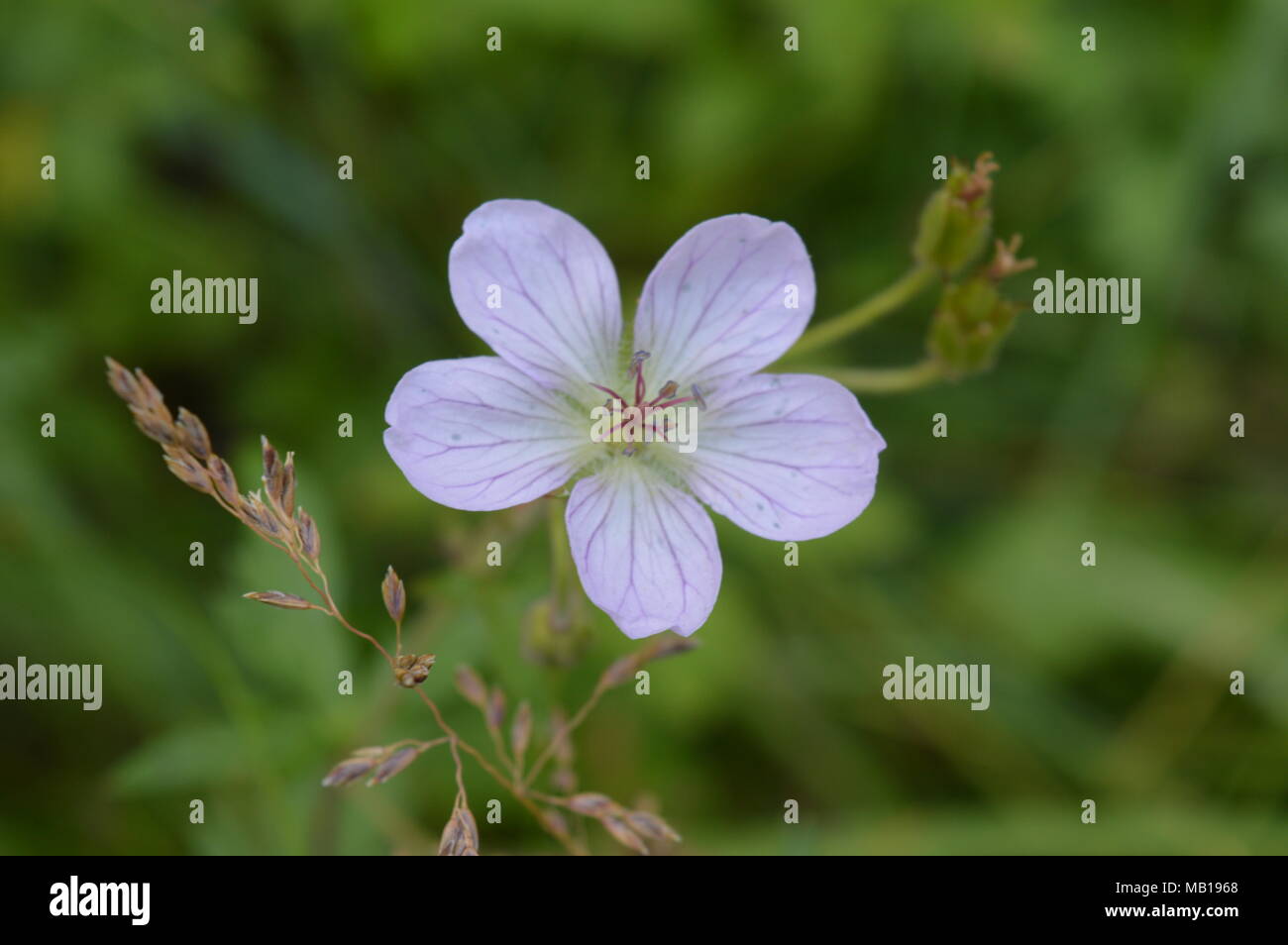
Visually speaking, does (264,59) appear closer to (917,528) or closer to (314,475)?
(314,475)

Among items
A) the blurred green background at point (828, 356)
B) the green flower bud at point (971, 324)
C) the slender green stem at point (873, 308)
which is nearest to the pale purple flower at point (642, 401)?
the slender green stem at point (873, 308)

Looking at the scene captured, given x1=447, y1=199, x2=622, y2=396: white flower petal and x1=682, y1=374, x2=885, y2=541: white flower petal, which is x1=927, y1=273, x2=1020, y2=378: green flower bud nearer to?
x1=682, y1=374, x2=885, y2=541: white flower petal

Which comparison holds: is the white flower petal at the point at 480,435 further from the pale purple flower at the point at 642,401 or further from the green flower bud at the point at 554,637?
the green flower bud at the point at 554,637

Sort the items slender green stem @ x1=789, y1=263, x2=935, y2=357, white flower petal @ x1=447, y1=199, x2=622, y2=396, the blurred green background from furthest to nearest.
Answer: the blurred green background → slender green stem @ x1=789, y1=263, x2=935, y2=357 → white flower petal @ x1=447, y1=199, x2=622, y2=396

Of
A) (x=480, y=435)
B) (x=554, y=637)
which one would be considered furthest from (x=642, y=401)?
(x=554, y=637)

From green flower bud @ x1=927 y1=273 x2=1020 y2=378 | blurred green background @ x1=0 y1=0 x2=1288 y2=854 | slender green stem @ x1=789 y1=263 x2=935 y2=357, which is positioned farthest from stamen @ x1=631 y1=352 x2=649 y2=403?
blurred green background @ x1=0 y1=0 x2=1288 y2=854

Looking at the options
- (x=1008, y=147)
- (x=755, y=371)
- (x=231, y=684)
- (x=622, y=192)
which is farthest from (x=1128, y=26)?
(x=231, y=684)
